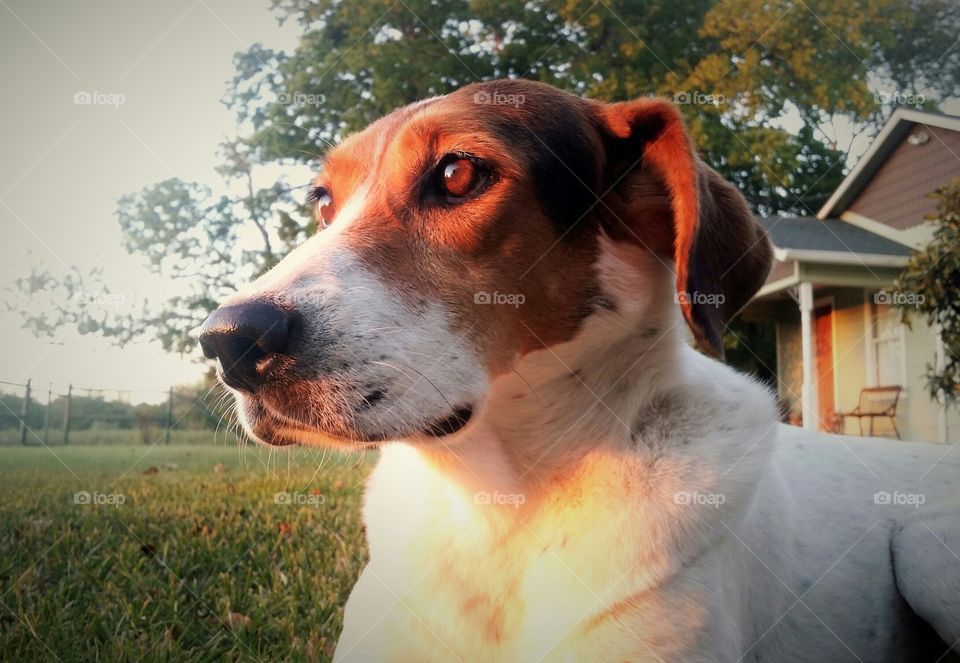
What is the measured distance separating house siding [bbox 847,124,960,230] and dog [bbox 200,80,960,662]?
7.34 m

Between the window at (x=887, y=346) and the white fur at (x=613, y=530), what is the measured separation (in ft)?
22.9

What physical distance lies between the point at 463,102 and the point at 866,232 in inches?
374

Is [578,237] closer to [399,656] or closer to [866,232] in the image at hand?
[399,656]

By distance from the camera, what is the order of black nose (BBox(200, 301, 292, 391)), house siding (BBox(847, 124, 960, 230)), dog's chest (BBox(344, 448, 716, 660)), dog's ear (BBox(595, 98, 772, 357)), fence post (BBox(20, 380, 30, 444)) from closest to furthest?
black nose (BBox(200, 301, 292, 391)) → dog's chest (BBox(344, 448, 716, 660)) → dog's ear (BBox(595, 98, 772, 357)) → fence post (BBox(20, 380, 30, 444)) → house siding (BBox(847, 124, 960, 230))

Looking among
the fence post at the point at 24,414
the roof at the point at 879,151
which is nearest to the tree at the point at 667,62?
the roof at the point at 879,151

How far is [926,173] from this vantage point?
29.9 ft

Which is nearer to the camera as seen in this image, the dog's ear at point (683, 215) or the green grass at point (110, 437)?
the dog's ear at point (683, 215)

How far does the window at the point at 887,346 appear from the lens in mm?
8828

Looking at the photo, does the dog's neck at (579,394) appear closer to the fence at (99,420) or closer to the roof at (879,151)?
the fence at (99,420)

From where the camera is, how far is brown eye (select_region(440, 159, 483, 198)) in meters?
2.24

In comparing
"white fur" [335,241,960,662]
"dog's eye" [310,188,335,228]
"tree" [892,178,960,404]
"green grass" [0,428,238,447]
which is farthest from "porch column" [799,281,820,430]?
"dog's eye" [310,188,335,228]

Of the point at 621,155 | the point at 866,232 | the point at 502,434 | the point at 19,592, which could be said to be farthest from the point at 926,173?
the point at 19,592

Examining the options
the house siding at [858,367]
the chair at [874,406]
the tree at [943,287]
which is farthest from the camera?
the chair at [874,406]

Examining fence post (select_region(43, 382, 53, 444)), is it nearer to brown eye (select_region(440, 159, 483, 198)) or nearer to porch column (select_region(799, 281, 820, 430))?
brown eye (select_region(440, 159, 483, 198))
